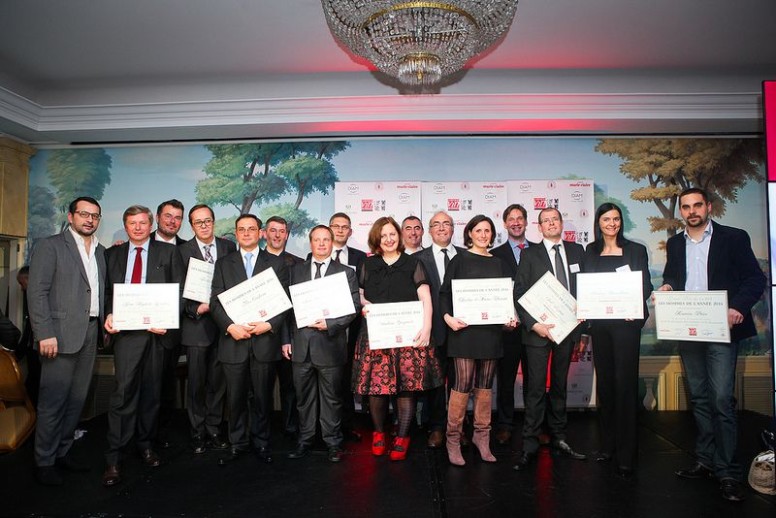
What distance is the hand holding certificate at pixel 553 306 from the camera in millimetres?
3117

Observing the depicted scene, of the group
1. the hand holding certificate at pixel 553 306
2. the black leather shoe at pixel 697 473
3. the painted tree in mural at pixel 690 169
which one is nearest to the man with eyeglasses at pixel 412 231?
the hand holding certificate at pixel 553 306

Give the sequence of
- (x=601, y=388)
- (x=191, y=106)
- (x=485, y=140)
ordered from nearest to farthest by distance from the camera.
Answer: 1. (x=601, y=388)
2. (x=191, y=106)
3. (x=485, y=140)

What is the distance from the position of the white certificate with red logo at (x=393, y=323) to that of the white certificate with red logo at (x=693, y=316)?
1540 mm

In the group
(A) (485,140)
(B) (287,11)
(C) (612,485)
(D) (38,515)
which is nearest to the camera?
(D) (38,515)

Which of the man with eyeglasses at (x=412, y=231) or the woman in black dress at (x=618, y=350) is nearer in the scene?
the woman in black dress at (x=618, y=350)

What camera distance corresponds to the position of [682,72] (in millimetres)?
4332

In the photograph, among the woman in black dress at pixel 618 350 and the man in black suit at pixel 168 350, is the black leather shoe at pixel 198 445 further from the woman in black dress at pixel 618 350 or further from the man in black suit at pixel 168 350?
the woman in black dress at pixel 618 350

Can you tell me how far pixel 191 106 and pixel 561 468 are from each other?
4634 mm

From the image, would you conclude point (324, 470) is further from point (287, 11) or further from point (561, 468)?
point (287, 11)

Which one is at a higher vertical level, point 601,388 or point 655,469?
point 601,388

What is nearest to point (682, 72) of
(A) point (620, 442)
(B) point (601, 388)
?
(B) point (601, 388)

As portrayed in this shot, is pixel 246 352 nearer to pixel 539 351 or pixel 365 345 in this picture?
pixel 365 345

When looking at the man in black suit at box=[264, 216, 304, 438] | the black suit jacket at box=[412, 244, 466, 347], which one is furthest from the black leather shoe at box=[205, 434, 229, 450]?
the black suit jacket at box=[412, 244, 466, 347]

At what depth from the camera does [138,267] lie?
10.8ft
